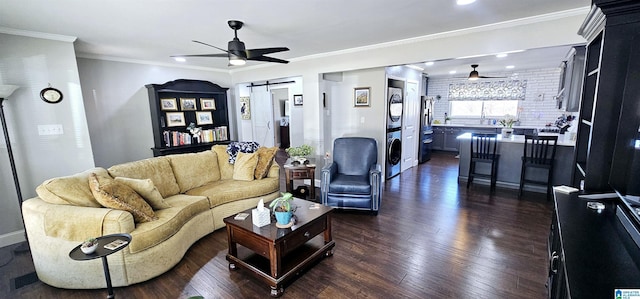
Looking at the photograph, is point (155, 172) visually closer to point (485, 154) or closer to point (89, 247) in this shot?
point (89, 247)

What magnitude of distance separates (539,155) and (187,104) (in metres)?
6.20

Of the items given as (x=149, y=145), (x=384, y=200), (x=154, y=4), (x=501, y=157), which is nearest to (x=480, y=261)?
(x=384, y=200)

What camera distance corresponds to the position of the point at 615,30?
178 centimetres

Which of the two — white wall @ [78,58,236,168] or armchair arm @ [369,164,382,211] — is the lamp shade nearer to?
white wall @ [78,58,236,168]

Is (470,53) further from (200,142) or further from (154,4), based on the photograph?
(200,142)

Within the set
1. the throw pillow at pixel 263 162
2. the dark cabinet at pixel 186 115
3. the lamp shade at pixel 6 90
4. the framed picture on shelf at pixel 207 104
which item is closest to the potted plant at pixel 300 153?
the throw pillow at pixel 263 162

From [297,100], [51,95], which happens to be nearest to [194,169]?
[51,95]

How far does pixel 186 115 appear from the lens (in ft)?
17.2

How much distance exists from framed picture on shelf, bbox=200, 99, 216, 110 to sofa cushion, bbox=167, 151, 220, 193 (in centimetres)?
195

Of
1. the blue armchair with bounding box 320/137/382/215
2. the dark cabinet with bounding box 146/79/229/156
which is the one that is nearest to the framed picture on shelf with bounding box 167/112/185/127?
the dark cabinet with bounding box 146/79/229/156

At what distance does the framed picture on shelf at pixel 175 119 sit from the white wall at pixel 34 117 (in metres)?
1.64

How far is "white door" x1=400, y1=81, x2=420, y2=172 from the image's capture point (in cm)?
568

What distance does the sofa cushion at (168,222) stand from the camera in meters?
2.18

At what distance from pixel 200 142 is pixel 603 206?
5.57 meters
